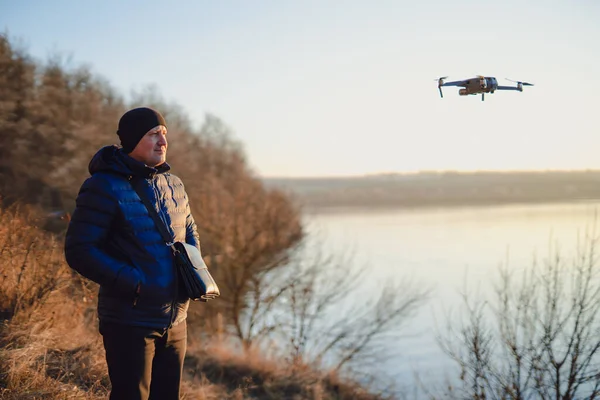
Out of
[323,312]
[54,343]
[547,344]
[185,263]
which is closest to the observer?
[185,263]

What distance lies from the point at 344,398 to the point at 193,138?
19.4 metres

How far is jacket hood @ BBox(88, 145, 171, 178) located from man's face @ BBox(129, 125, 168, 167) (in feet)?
0.18

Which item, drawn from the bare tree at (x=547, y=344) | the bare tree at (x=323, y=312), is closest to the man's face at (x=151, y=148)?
the bare tree at (x=547, y=344)

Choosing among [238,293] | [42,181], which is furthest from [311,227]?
[42,181]

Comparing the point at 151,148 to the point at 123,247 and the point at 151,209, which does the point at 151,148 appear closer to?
the point at 151,209

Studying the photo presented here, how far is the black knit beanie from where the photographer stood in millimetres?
2482

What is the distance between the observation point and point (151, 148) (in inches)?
98.3

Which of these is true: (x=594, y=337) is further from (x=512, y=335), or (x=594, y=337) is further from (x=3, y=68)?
(x=3, y=68)

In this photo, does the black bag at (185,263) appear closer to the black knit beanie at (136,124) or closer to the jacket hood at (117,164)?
the jacket hood at (117,164)

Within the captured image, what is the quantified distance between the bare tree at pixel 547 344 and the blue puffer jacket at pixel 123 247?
4.47m

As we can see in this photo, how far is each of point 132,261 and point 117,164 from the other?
0.42 m

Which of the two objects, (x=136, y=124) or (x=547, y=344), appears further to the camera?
(x=547, y=344)

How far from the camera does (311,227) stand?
1723cm

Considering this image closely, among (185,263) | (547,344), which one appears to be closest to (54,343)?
(185,263)
